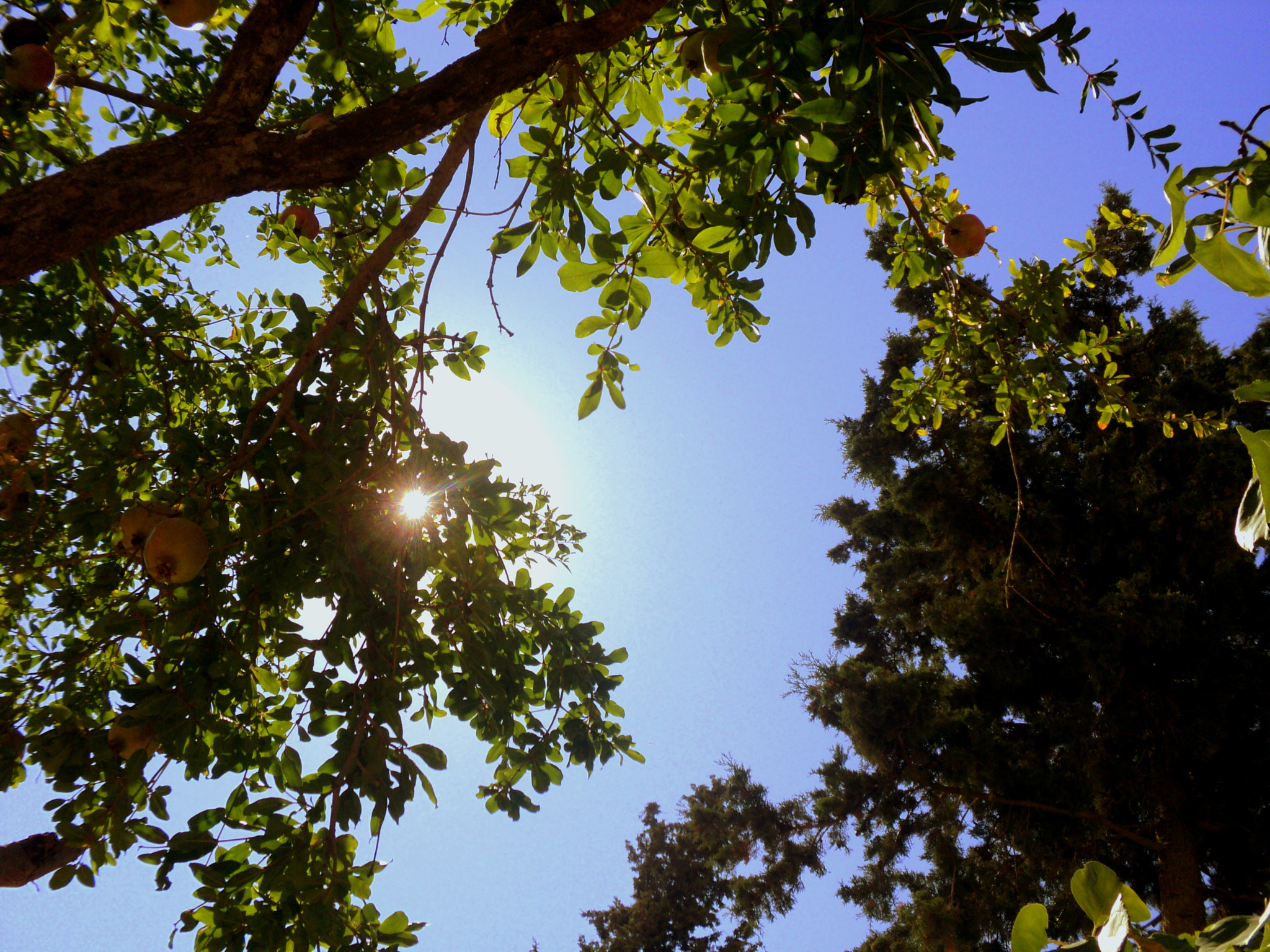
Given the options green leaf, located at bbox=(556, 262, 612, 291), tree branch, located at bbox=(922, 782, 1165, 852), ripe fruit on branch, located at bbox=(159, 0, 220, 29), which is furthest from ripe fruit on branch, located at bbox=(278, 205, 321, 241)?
tree branch, located at bbox=(922, 782, 1165, 852)

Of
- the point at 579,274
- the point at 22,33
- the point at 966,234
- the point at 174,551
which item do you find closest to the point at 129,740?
the point at 174,551

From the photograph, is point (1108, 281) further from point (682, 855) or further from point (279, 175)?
point (682, 855)

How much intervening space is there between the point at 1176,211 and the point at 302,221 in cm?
357

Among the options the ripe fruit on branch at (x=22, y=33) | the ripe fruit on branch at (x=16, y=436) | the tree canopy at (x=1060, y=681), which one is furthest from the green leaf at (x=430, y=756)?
the tree canopy at (x=1060, y=681)

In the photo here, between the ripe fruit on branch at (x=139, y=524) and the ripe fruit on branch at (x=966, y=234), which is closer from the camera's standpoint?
the ripe fruit on branch at (x=139, y=524)

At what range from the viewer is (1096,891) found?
1.00 m

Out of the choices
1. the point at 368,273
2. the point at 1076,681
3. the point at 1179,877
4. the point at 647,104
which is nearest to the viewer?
the point at 368,273

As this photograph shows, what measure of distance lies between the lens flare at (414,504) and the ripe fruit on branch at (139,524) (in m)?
0.84

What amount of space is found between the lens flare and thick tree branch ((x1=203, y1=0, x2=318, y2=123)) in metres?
1.46

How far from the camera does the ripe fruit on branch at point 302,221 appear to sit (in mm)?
3424

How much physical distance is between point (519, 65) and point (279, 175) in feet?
2.12

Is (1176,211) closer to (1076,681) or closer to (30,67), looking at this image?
(30,67)

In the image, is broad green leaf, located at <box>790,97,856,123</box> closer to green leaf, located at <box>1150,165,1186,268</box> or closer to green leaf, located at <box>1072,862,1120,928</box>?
green leaf, located at <box>1150,165,1186,268</box>

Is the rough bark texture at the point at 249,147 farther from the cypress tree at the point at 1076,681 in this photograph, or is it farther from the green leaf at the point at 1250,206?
the cypress tree at the point at 1076,681
